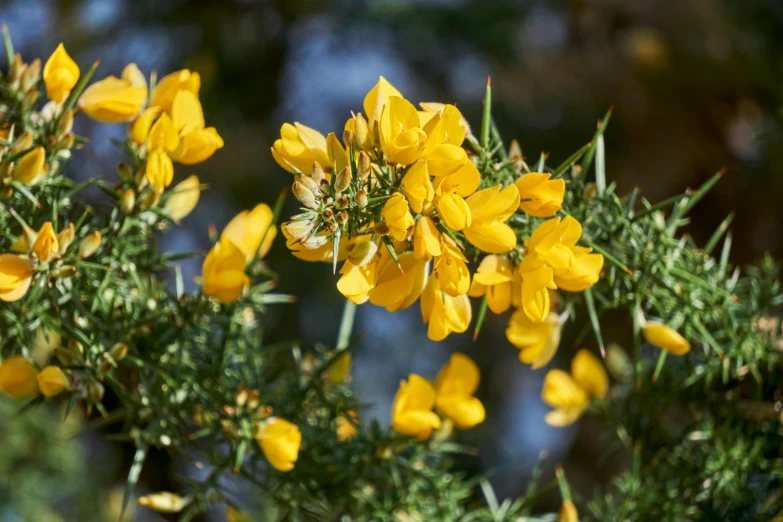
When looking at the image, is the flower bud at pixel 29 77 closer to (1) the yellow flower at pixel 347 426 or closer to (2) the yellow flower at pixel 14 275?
(2) the yellow flower at pixel 14 275

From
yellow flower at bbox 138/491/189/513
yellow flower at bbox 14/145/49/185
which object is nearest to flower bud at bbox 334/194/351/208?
yellow flower at bbox 14/145/49/185

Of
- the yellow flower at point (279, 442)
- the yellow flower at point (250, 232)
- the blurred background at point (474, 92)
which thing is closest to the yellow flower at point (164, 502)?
the yellow flower at point (279, 442)

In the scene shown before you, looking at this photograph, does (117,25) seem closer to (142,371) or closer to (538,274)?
(142,371)

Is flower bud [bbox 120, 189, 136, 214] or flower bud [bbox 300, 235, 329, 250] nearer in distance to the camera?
flower bud [bbox 300, 235, 329, 250]

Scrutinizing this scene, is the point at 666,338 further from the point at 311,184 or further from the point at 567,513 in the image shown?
the point at 311,184

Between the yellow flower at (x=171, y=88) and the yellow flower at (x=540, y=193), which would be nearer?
the yellow flower at (x=540, y=193)

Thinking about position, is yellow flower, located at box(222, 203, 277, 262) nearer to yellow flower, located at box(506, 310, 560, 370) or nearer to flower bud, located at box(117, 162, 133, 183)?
flower bud, located at box(117, 162, 133, 183)
